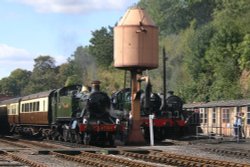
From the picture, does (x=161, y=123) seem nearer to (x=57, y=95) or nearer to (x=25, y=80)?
(x=57, y=95)

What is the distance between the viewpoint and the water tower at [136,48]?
91.0ft

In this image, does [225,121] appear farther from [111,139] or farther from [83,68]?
[83,68]

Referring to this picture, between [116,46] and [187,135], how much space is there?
10.4 meters

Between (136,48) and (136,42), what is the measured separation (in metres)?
0.31

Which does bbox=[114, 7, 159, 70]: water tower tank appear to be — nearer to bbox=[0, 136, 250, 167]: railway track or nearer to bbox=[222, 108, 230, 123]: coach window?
bbox=[222, 108, 230, 123]: coach window

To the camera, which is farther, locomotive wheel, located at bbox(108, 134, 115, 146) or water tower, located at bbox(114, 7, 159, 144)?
water tower, located at bbox(114, 7, 159, 144)

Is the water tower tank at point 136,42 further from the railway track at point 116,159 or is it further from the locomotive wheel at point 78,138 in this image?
the railway track at point 116,159

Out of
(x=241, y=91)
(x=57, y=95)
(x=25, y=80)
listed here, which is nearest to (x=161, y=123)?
(x=57, y=95)

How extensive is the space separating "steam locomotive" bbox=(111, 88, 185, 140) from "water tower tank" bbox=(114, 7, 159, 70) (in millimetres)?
2168

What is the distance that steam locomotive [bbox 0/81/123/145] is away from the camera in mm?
25953

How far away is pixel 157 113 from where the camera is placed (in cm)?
3139

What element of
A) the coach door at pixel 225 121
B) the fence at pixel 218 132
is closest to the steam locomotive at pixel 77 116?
the fence at pixel 218 132

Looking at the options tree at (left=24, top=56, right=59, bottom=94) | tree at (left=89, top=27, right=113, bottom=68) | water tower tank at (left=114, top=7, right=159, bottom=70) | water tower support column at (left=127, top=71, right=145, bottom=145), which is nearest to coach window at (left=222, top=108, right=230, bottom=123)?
water tower tank at (left=114, top=7, right=159, bottom=70)

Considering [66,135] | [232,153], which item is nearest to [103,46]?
[66,135]
